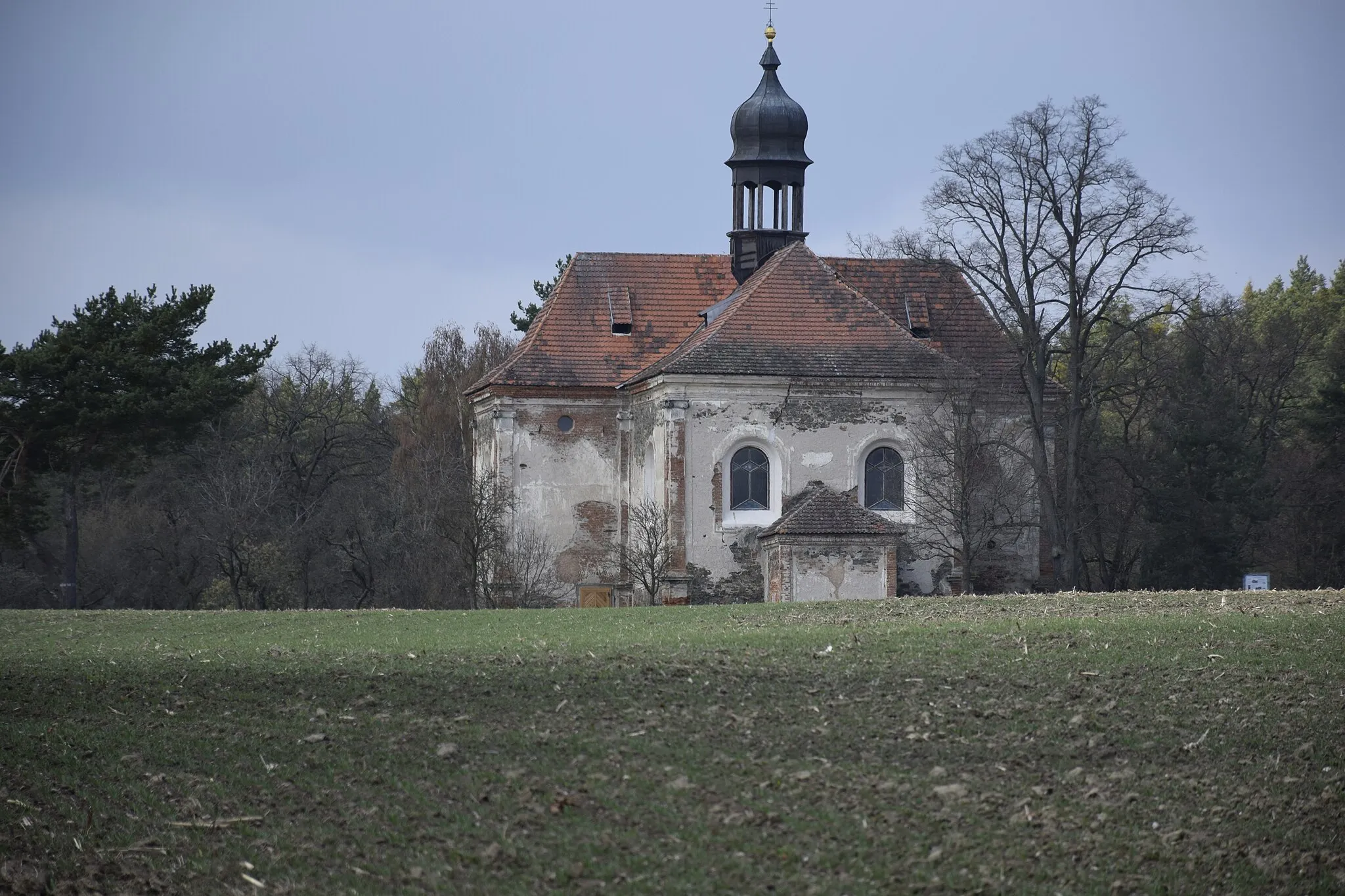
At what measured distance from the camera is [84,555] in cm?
4503

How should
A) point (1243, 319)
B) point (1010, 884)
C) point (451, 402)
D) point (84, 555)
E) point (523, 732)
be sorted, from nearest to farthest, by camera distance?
point (1010, 884) → point (523, 732) → point (84, 555) → point (1243, 319) → point (451, 402)

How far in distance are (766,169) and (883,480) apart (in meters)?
8.91

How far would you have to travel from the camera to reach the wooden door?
3522 cm

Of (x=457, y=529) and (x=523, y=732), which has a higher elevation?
(x=457, y=529)

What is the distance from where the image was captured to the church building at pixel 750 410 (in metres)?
32.3

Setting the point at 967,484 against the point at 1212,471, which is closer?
the point at 967,484

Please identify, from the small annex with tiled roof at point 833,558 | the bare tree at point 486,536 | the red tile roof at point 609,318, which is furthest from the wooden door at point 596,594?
the small annex with tiled roof at point 833,558

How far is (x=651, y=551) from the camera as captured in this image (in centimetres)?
3256

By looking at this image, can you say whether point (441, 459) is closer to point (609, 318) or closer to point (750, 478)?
point (609, 318)

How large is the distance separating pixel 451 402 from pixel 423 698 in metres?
43.6

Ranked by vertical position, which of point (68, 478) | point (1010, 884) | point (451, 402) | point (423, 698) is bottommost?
point (1010, 884)

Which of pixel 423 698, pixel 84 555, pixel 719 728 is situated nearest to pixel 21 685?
pixel 423 698

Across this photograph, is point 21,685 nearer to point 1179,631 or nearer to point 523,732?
point 523,732

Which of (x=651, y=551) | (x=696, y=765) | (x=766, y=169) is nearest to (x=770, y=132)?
(x=766, y=169)
